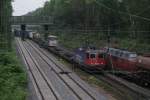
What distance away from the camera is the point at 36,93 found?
32.5 meters

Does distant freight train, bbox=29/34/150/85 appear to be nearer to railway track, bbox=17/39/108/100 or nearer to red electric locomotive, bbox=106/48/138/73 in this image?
red electric locomotive, bbox=106/48/138/73

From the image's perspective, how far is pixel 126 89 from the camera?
35.7m

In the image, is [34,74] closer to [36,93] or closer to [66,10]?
[36,93]

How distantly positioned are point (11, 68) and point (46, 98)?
5.79 meters

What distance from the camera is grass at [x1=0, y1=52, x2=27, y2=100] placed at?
23.2m

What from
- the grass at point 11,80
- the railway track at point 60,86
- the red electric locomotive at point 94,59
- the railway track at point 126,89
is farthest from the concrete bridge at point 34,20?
the grass at point 11,80

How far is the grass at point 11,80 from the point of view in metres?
23.2

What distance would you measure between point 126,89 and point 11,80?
10.9m

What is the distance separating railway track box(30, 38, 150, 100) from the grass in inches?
282

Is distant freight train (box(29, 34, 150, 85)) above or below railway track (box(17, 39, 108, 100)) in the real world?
above

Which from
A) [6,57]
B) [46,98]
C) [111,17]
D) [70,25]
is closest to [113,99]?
[46,98]

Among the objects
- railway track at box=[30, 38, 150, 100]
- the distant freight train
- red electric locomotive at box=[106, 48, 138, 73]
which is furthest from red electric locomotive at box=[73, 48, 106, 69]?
railway track at box=[30, 38, 150, 100]

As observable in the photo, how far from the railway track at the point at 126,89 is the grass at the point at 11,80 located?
7174mm

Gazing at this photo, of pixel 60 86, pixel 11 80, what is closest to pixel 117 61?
pixel 60 86
